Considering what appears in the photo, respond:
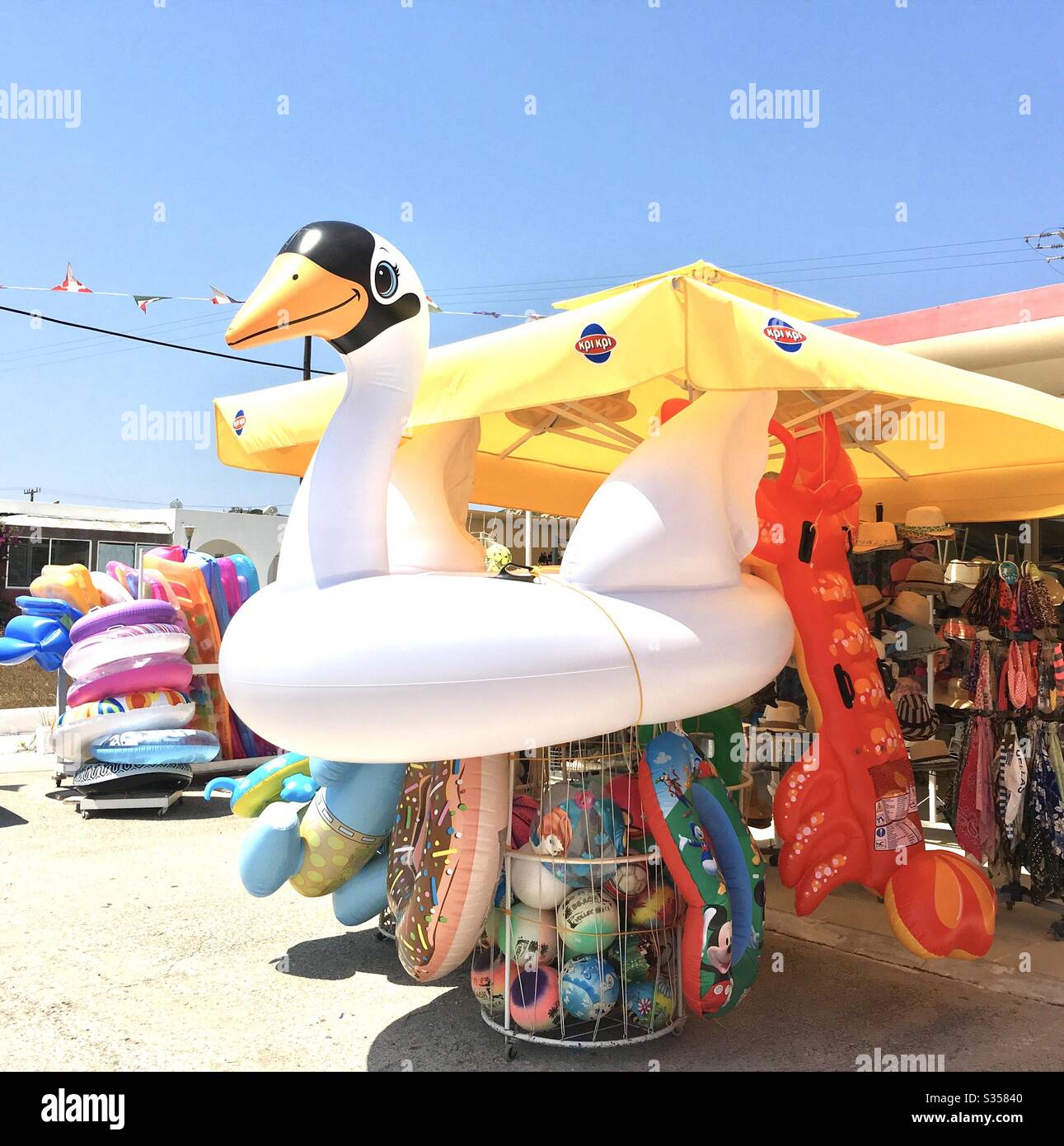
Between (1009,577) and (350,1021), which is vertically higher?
(1009,577)

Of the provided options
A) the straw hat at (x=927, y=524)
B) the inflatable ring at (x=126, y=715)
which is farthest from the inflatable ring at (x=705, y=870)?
the inflatable ring at (x=126, y=715)

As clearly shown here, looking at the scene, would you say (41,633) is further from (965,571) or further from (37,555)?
(37,555)

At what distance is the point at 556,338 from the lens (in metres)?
3.17

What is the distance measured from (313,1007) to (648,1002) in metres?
1.40

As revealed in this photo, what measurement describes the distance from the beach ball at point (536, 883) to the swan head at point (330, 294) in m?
1.89

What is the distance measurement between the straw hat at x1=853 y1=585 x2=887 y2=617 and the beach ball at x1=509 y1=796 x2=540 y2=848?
256cm

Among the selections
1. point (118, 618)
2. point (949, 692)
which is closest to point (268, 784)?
point (118, 618)

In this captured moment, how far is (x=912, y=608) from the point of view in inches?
215

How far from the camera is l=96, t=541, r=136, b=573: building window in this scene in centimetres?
1977

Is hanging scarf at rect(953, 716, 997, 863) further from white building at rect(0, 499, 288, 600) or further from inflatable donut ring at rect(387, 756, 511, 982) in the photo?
white building at rect(0, 499, 288, 600)

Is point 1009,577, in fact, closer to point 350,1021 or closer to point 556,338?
point 556,338

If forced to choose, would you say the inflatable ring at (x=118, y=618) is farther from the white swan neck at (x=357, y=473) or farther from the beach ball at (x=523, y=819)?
the beach ball at (x=523, y=819)
